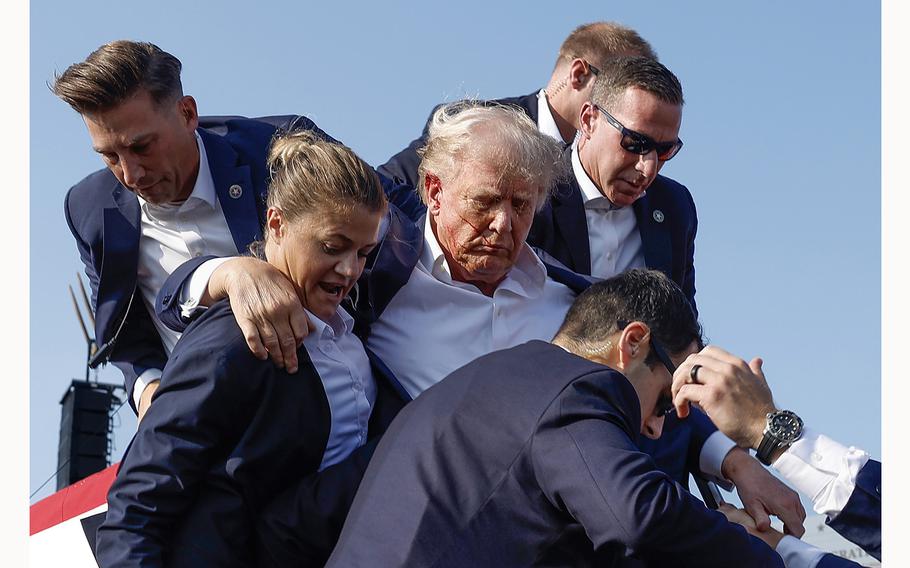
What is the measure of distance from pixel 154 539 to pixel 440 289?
4.20 ft

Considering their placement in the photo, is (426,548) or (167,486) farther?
(167,486)

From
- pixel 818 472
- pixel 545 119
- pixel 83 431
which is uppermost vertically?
pixel 545 119

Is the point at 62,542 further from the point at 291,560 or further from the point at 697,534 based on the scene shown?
the point at 697,534

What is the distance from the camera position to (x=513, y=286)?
4113 millimetres

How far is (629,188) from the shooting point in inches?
195

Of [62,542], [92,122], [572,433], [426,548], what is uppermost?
[92,122]

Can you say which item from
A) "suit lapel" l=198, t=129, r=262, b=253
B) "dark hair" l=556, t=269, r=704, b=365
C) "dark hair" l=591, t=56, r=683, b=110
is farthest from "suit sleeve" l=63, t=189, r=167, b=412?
"dark hair" l=591, t=56, r=683, b=110

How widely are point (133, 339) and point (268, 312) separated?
4.59ft

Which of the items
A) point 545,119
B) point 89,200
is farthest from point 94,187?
point 545,119

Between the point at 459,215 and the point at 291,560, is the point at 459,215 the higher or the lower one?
the higher one

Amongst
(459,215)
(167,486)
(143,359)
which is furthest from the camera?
(143,359)

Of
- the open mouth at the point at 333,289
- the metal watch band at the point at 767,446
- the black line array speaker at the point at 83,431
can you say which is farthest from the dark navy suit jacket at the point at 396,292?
the black line array speaker at the point at 83,431

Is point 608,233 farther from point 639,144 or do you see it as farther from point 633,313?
point 633,313

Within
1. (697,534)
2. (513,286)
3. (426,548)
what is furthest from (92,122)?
(697,534)
